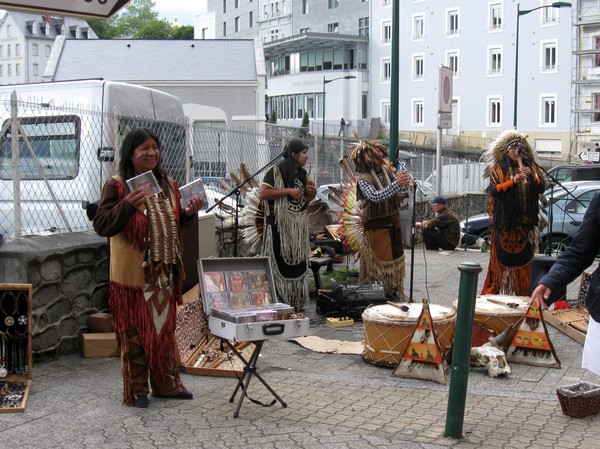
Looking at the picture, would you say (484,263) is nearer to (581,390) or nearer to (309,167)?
(309,167)

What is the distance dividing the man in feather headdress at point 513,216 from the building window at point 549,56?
144ft

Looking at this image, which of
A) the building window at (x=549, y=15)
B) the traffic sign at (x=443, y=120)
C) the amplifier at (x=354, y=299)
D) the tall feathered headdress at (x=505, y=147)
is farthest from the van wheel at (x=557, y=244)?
the building window at (x=549, y=15)

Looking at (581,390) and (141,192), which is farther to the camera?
(581,390)

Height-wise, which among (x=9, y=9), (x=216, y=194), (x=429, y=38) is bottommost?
(x=216, y=194)

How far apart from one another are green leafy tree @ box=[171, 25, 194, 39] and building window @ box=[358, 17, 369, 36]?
34792 millimetres

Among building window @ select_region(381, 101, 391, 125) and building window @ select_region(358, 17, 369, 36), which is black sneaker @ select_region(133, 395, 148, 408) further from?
building window @ select_region(358, 17, 369, 36)

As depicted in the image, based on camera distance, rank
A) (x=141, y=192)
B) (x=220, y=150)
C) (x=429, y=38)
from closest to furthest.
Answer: (x=141, y=192) → (x=220, y=150) → (x=429, y=38)

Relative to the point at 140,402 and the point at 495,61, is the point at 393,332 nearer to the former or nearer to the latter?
the point at 140,402

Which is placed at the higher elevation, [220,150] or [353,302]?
[220,150]

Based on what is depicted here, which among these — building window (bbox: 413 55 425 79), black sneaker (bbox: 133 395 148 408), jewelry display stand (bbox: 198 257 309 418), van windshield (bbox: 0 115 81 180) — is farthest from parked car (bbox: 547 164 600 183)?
building window (bbox: 413 55 425 79)

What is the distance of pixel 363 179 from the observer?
8555 mm

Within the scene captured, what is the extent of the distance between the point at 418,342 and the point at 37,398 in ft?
9.20

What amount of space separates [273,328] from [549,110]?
47.9m

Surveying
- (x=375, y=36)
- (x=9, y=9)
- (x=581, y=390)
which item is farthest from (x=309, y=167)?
(x=375, y=36)
